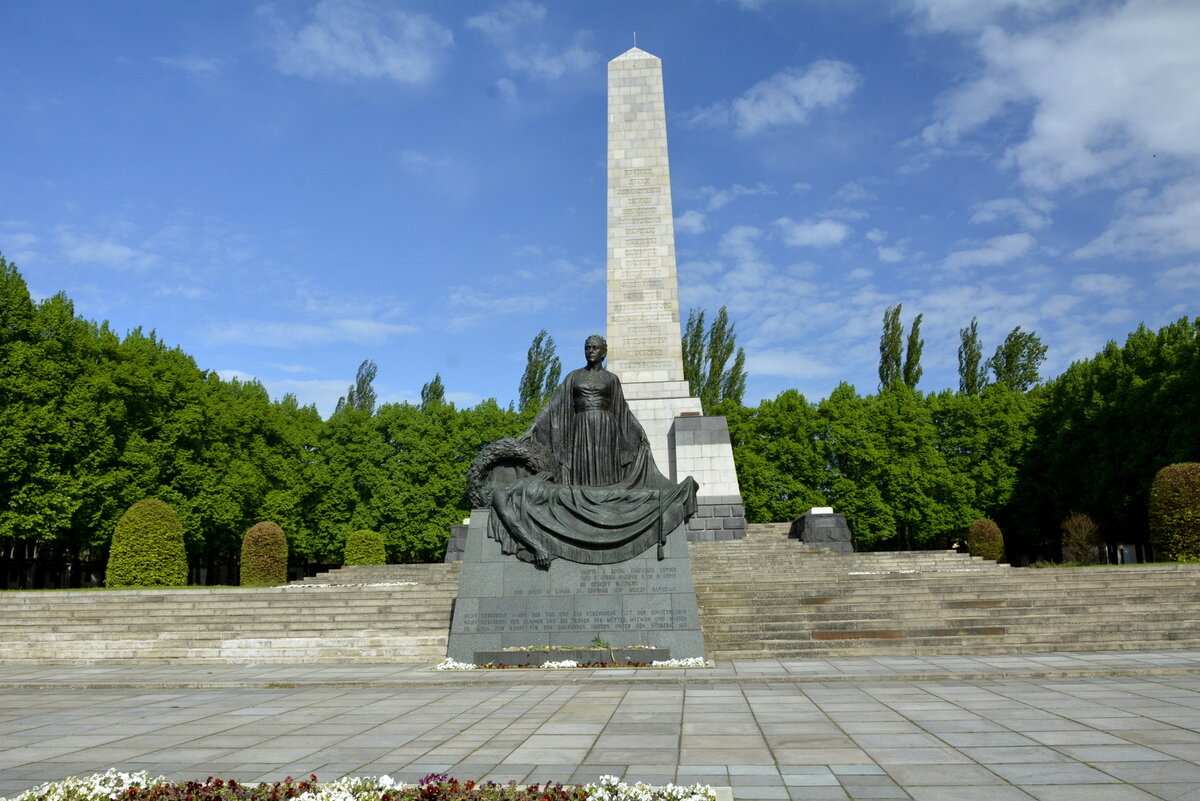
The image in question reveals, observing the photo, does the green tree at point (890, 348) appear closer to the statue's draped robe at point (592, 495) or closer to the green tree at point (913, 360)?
the green tree at point (913, 360)

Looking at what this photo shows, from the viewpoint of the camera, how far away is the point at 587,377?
579 inches

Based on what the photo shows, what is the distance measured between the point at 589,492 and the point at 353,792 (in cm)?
857

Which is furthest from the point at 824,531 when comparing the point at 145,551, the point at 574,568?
the point at 145,551

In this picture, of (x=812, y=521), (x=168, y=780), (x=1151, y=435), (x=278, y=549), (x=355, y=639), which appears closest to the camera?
(x=168, y=780)

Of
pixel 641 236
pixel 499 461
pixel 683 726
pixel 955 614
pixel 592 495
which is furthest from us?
pixel 641 236

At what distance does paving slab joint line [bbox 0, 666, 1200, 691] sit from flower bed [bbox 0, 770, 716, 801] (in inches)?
212

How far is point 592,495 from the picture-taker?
13.3 meters

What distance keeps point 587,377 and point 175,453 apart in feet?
84.8

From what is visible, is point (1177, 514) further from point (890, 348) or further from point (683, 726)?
point (890, 348)

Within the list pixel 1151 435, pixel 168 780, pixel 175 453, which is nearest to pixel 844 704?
pixel 168 780

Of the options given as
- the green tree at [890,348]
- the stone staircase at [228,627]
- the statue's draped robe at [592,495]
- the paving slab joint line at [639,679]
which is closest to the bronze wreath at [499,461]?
the statue's draped robe at [592,495]

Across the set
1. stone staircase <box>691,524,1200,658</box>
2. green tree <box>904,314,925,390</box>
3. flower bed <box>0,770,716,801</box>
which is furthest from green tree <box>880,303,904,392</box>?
flower bed <box>0,770,716,801</box>

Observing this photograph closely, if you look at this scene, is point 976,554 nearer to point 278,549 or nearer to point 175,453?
point 278,549

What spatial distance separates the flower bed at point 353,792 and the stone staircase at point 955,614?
8367mm
